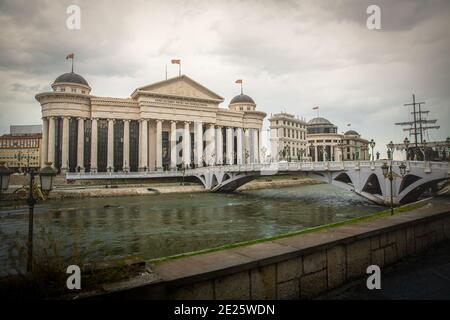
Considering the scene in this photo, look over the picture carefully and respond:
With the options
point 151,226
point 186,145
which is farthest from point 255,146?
point 151,226

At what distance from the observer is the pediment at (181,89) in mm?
79312

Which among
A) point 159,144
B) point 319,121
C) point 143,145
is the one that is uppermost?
point 319,121

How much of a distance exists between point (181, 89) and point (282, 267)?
3234 inches

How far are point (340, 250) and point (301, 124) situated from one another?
126 m

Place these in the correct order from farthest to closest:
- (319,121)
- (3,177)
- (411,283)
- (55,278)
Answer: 1. (319,121)
2. (3,177)
3. (411,283)
4. (55,278)

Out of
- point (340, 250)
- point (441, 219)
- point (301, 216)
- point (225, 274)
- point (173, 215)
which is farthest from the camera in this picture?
point (173, 215)

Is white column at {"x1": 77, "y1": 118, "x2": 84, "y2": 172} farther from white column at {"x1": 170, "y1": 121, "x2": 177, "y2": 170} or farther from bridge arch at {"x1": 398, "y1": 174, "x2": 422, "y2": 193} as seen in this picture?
bridge arch at {"x1": 398, "y1": 174, "x2": 422, "y2": 193}

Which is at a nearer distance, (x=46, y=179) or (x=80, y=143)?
(x=46, y=179)

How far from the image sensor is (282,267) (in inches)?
193

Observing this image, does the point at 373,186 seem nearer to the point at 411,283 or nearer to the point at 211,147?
the point at 411,283

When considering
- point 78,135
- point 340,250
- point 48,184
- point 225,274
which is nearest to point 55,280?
point 225,274

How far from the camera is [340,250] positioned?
572cm

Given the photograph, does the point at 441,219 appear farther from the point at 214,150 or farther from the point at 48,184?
the point at 214,150
